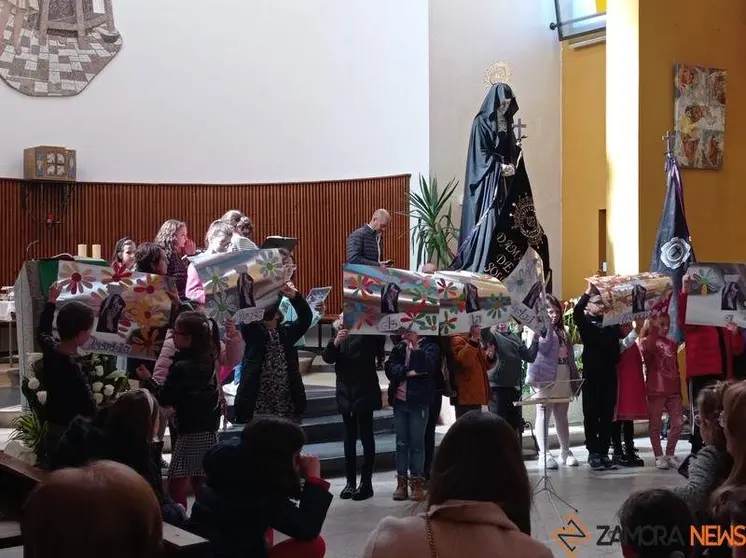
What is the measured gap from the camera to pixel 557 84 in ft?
46.5

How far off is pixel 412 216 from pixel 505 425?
10.6 meters

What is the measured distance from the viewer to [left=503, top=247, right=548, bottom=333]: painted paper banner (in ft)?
24.3

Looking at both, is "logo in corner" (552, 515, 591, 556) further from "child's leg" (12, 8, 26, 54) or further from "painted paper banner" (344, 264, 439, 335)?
"child's leg" (12, 8, 26, 54)

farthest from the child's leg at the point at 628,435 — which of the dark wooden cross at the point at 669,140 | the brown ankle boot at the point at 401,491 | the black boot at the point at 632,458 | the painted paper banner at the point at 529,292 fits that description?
the dark wooden cross at the point at 669,140

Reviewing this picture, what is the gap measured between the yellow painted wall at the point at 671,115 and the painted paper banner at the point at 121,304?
6983 mm

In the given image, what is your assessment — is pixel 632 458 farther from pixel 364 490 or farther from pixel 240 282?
pixel 240 282

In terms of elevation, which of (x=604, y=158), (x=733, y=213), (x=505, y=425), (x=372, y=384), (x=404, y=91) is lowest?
(x=372, y=384)

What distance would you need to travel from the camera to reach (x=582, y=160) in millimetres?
13906

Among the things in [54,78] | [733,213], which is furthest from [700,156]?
[54,78]

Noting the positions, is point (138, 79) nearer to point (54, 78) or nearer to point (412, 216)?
point (54, 78)

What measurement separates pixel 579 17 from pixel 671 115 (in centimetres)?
297

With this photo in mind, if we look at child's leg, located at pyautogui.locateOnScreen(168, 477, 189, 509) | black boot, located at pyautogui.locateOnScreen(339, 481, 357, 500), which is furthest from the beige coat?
black boot, located at pyautogui.locateOnScreen(339, 481, 357, 500)

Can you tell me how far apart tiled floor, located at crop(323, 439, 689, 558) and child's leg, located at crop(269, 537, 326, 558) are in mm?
1842

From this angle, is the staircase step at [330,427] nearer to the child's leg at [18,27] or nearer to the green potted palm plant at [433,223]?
the green potted palm plant at [433,223]
